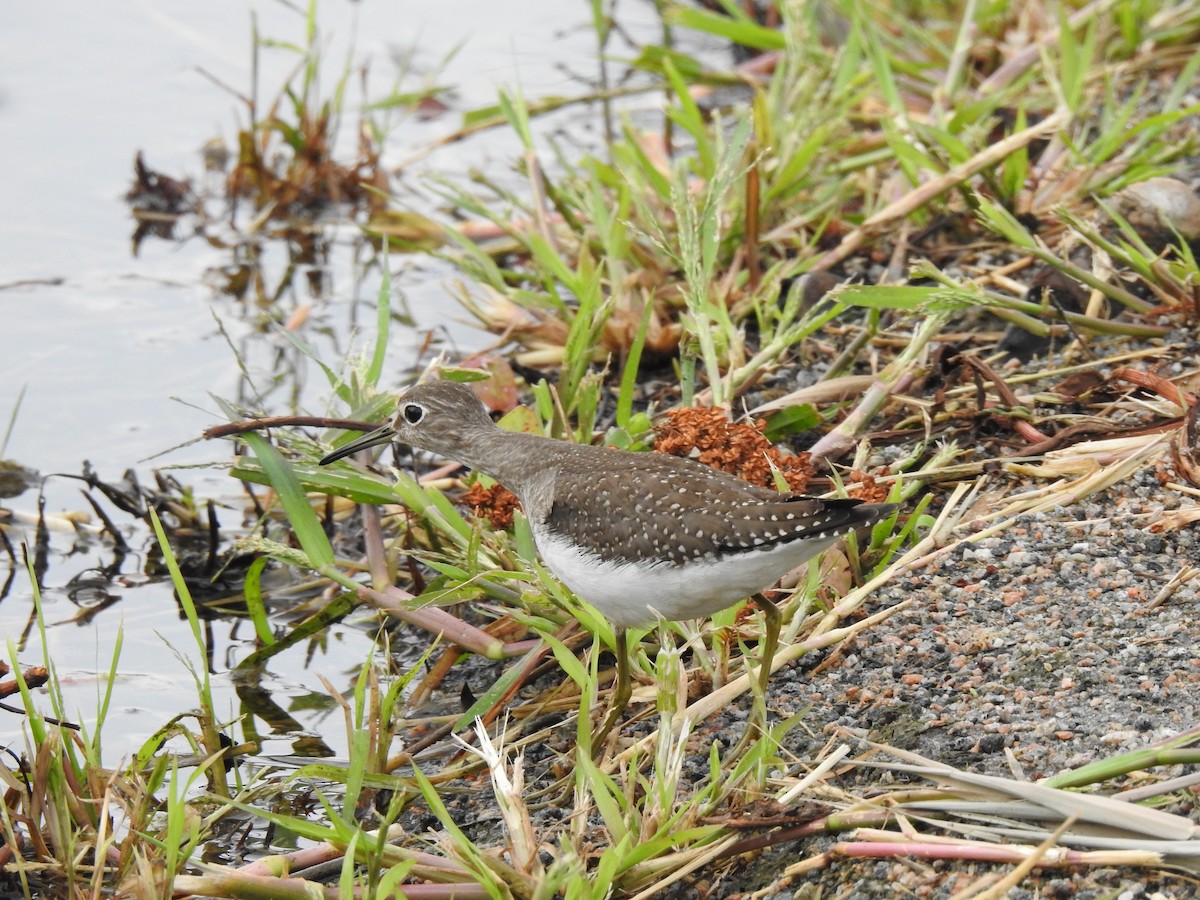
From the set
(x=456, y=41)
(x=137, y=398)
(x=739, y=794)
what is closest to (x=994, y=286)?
(x=739, y=794)

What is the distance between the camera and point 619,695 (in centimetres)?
404

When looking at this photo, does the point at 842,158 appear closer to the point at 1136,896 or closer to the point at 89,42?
the point at 1136,896

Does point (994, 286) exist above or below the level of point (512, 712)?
above

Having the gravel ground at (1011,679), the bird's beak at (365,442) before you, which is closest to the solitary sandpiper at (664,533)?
the gravel ground at (1011,679)

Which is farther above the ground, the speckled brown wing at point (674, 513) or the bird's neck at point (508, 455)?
the speckled brown wing at point (674, 513)

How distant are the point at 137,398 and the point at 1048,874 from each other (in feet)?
15.9

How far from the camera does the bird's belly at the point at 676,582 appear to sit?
3.77 m

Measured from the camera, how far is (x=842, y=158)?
726 cm

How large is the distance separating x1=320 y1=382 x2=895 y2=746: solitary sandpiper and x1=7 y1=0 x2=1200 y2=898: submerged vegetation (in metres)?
0.20

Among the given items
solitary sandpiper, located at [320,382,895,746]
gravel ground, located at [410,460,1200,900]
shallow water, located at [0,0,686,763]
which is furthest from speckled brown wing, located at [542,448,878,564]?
shallow water, located at [0,0,686,763]

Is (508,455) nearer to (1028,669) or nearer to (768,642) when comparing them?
(768,642)

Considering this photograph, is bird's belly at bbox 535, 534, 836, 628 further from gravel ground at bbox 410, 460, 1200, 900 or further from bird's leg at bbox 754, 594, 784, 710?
gravel ground at bbox 410, 460, 1200, 900

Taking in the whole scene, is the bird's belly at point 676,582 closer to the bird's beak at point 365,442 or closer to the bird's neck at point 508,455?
the bird's neck at point 508,455

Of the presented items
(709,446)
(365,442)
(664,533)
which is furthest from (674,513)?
(365,442)
